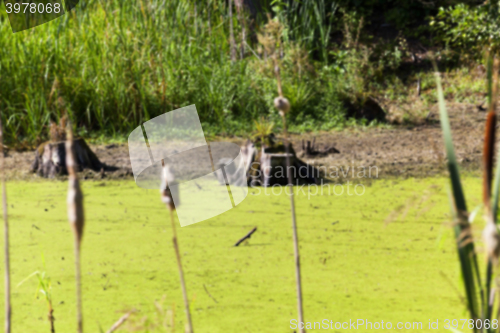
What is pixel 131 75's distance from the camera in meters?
4.68

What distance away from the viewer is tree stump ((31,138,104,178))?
11.9ft

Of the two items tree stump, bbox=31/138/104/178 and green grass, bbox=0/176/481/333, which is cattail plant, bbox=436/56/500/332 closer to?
green grass, bbox=0/176/481/333

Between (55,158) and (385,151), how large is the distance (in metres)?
2.40

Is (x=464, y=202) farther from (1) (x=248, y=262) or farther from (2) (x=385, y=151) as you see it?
(2) (x=385, y=151)

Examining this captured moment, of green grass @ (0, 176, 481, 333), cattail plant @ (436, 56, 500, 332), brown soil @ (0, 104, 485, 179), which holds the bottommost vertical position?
brown soil @ (0, 104, 485, 179)

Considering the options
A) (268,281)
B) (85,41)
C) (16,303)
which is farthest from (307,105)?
(16,303)

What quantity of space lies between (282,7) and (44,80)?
3.13 metres

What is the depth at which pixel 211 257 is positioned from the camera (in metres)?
2.19

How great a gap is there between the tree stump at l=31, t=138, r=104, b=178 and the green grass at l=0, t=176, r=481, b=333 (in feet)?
1.73

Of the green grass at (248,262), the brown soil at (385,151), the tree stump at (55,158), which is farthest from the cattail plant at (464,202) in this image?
the tree stump at (55,158)

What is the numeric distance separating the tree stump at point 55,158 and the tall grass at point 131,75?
654 millimetres

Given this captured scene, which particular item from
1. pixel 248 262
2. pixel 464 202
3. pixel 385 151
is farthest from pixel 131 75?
pixel 464 202

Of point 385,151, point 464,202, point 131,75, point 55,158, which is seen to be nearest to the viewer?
point 464,202

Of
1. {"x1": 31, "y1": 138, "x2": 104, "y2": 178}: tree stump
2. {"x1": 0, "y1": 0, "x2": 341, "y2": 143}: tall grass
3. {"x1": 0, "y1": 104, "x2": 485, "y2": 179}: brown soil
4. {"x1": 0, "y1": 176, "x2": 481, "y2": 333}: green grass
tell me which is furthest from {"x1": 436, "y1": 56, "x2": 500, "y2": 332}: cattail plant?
{"x1": 0, "y1": 0, "x2": 341, "y2": 143}: tall grass
